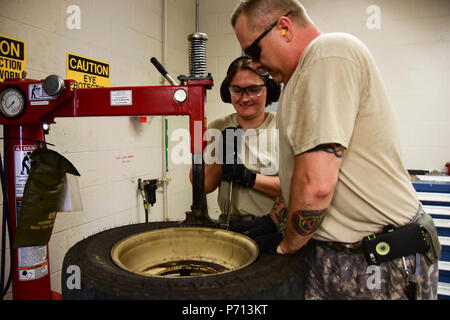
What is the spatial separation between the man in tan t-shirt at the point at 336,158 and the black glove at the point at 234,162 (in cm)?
47

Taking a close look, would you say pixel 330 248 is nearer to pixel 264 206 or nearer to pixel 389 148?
pixel 389 148

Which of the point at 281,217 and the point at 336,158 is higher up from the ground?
the point at 336,158

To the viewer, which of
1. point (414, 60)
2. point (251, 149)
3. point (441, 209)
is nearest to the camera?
point (251, 149)

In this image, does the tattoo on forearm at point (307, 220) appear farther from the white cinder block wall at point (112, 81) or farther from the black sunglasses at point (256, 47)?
the white cinder block wall at point (112, 81)

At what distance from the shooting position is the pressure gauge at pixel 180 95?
0.95 metres

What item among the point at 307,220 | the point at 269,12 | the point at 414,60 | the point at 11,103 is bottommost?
the point at 307,220

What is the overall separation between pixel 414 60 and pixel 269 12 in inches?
104

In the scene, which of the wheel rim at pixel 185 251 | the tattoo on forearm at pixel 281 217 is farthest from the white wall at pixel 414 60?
the wheel rim at pixel 185 251

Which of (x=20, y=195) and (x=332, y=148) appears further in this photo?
(x=20, y=195)

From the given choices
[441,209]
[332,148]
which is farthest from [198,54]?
[441,209]

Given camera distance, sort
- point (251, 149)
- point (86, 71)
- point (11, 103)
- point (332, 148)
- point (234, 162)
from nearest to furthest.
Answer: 1. point (332, 148)
2. point (11, 103)
3. point (234, 162)
4. point (251, 149)
5. point (86, 71)

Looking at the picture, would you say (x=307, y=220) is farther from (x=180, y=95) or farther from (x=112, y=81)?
(x=112, y=81)

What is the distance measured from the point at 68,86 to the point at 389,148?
100cm

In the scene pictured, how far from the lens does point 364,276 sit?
2.83ft
